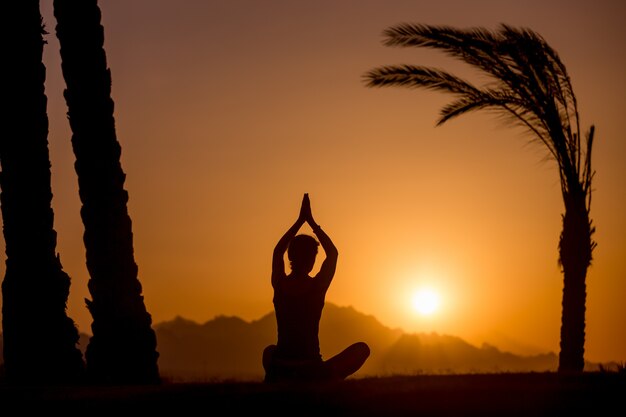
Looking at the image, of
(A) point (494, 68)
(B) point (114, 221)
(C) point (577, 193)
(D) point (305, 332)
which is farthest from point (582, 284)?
(D) point (305, 332)

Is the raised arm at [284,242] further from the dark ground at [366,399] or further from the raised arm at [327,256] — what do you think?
the dark ground at [366,399]

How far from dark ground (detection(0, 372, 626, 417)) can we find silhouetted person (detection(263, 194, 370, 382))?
553 mm

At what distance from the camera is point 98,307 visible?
1422 centimetres

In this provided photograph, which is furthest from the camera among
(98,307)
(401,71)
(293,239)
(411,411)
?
(401,71)

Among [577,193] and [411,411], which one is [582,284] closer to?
[577,193]

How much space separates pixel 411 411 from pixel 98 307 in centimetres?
698

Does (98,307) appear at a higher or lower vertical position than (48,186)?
lower

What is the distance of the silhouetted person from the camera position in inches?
387

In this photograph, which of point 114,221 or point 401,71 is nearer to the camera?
point 114,221

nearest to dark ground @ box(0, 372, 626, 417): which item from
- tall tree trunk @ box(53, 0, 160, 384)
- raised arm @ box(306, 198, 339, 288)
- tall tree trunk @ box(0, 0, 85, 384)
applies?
raised arm @ box(306, 198, 339, 288)

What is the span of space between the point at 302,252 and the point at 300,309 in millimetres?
555

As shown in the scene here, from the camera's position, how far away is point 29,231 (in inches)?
547

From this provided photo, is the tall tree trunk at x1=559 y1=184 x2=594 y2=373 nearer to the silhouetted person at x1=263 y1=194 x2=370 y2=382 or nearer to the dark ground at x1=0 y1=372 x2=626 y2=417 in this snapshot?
the dark ground at x1=0 y1=372 x2=626 y2=417

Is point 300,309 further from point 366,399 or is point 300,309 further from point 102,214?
point 102,214
